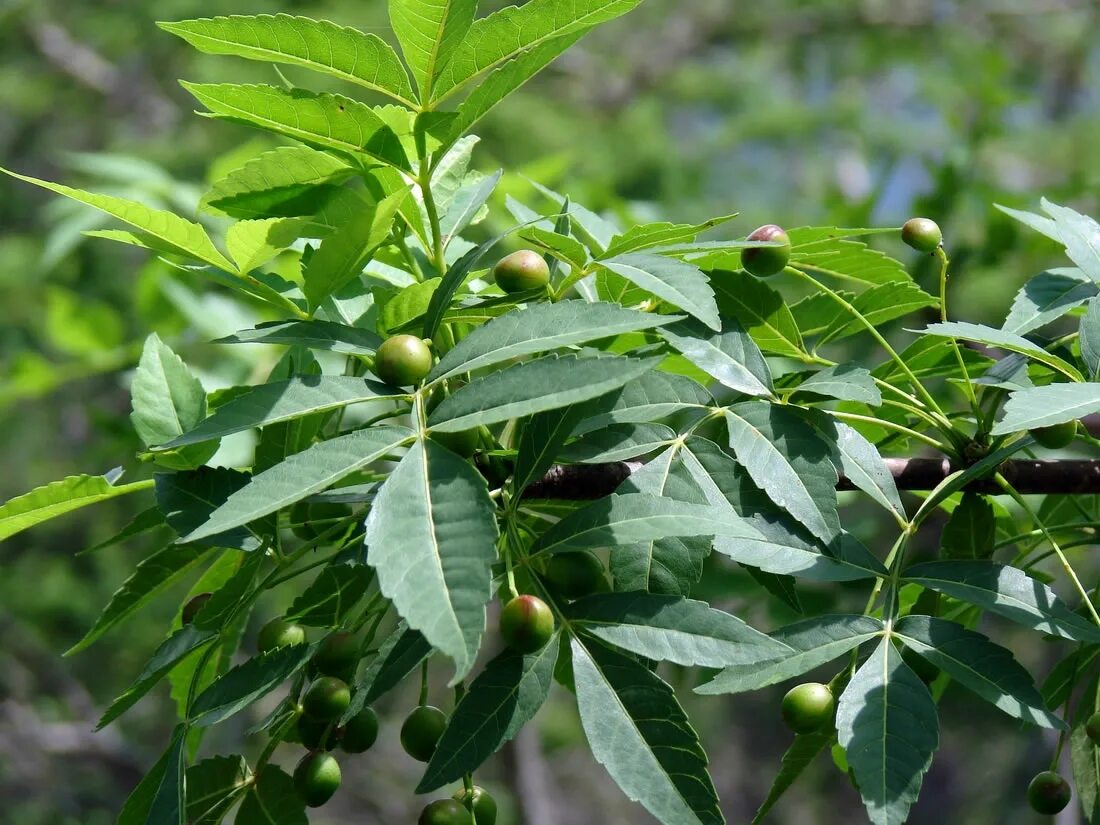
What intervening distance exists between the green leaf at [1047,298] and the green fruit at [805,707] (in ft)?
1.13

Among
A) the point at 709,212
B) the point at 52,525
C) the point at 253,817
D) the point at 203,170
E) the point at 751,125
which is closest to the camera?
the point at 253,817

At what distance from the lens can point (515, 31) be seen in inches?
30.3

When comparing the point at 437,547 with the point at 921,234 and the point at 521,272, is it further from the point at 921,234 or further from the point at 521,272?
the point at 921,234

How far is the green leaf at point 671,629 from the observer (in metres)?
0.64

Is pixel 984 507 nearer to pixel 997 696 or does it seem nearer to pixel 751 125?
pixel 997 696

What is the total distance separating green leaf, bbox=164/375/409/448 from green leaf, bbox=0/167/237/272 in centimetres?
17

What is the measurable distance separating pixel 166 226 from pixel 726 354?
0.43 metres

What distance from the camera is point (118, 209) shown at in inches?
30.1

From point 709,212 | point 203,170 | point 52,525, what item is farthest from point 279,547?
point 52,525

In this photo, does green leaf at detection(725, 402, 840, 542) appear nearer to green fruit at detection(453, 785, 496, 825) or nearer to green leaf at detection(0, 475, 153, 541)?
green fruit at detection(453, 785, 496, 825)

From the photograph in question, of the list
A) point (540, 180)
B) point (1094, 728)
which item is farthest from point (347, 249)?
point (540, 180)

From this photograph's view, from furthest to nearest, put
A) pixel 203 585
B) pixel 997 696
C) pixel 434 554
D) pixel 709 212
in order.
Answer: pixel 709 212, pixel 203 585, pixel 997 696, pixel 434 554

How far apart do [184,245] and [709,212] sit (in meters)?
3.28

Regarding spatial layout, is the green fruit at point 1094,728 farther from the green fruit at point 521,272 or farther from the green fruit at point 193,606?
the green fruit at point 193,606
